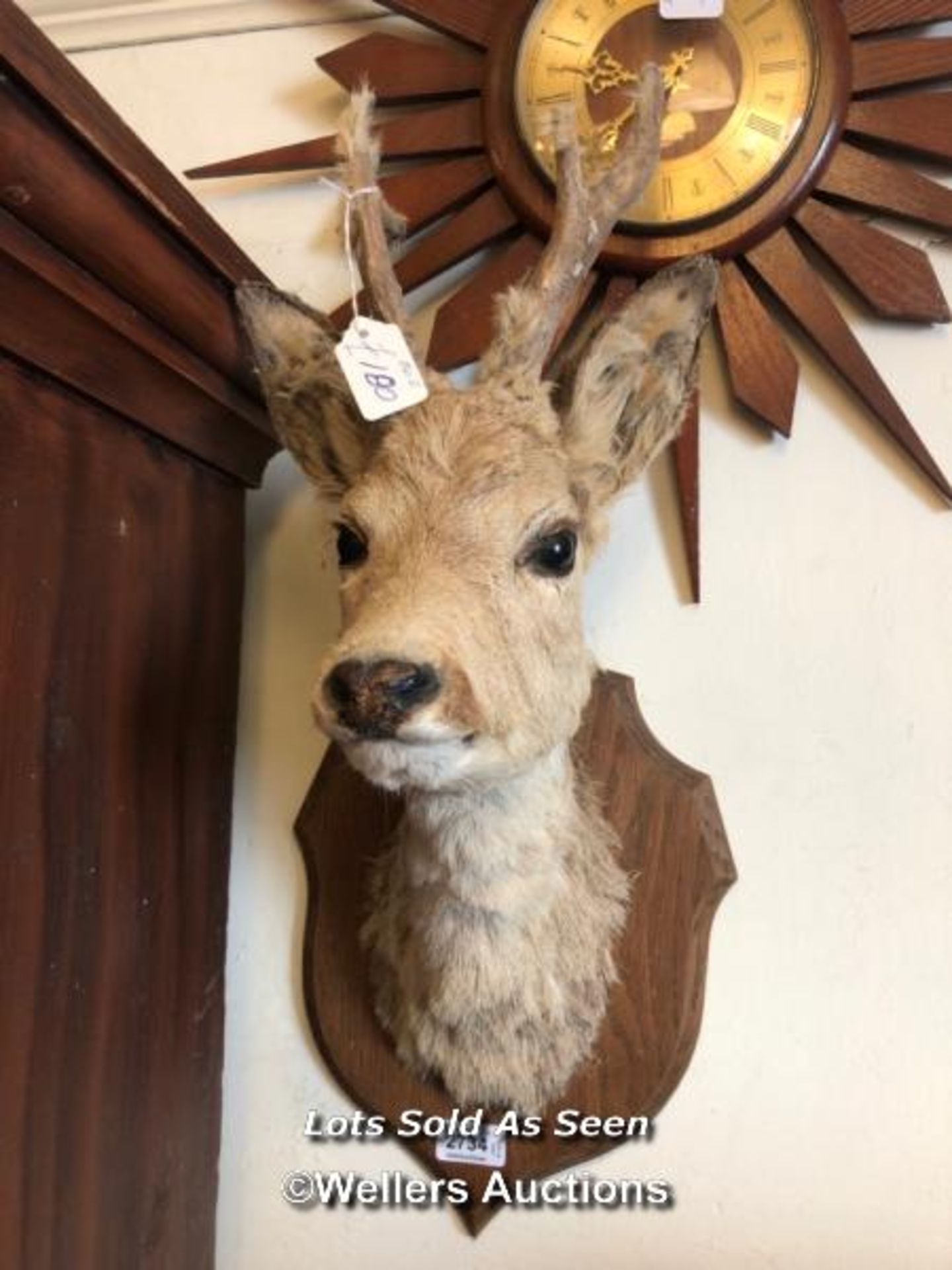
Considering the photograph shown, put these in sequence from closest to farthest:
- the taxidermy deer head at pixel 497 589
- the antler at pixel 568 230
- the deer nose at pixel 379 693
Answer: the deer nose at pixel 379 693
the taxidermy deer head at pixel 497 589
the antler at pixel 568 230

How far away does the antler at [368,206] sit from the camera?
2.95 feet

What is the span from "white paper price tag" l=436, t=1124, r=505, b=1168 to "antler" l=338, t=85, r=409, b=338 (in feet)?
2.60

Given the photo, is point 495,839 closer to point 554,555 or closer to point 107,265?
point 554,555

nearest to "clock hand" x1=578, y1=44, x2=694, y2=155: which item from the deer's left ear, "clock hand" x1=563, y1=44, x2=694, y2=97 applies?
"clock hand" x1=563, y1=44, x2=694, y2=97

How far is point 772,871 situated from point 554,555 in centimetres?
45

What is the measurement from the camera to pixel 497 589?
753mm

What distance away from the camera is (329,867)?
1.06m

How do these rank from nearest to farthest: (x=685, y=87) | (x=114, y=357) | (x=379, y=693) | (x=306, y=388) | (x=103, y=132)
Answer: (x=379, y=693), (x=103, y=132), (x=114, y=357), (x=306, y=388), (x=685, y=87)

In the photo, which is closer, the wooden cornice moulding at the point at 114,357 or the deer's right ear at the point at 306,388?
the wooden cornice moulding at the point at 114,357

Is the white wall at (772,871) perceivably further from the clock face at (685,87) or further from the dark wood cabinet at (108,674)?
the clock face at (685,87)

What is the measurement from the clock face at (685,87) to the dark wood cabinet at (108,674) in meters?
0.40

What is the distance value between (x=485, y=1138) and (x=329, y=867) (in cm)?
32

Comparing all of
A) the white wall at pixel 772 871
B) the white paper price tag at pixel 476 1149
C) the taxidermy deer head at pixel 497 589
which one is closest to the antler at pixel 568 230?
the taxidermy deer head at pixel 497 589

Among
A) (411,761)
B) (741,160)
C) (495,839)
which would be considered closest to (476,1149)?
(495,839)
